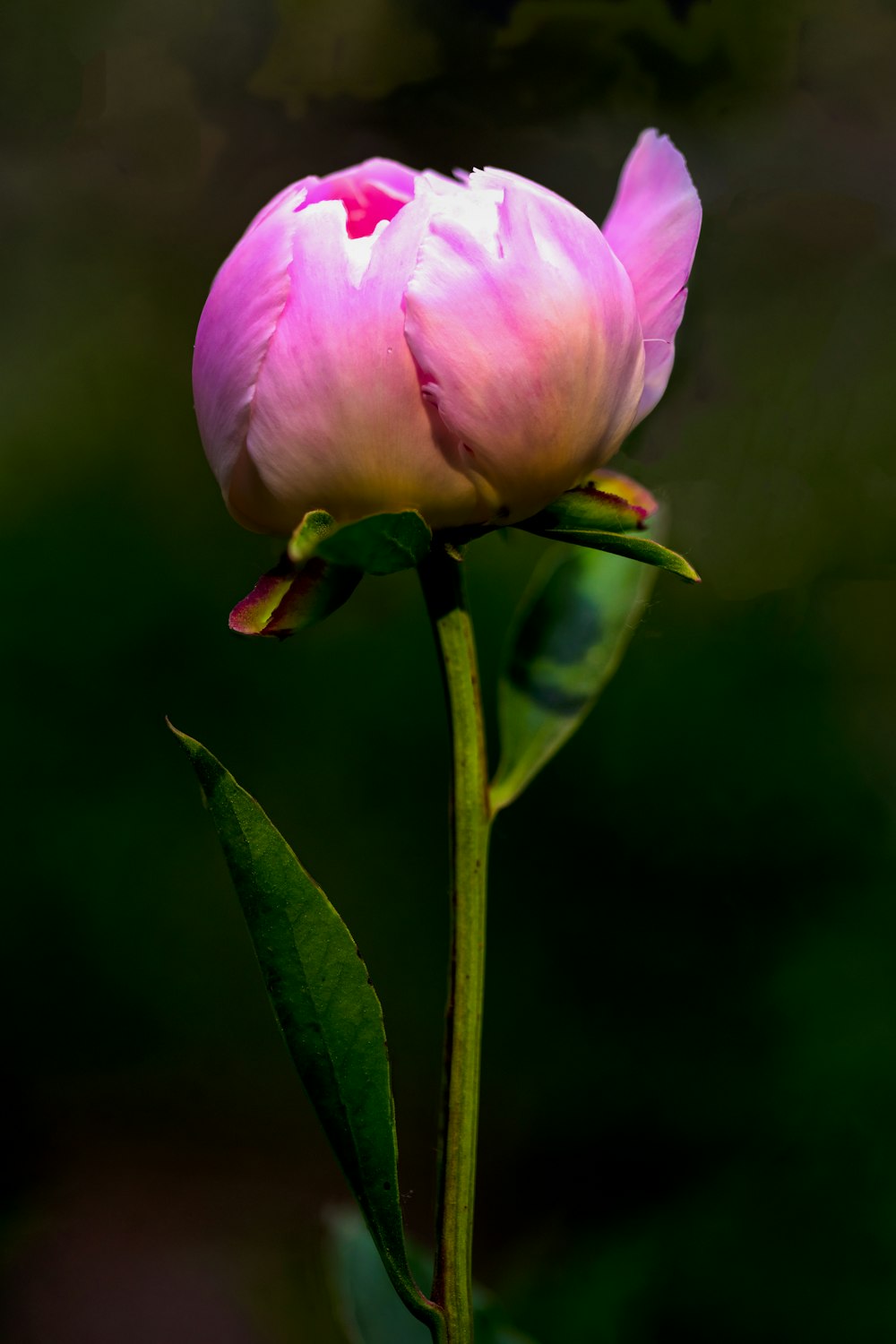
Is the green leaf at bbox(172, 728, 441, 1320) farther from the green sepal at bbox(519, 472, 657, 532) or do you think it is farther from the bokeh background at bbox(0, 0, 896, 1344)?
the bokeh background at bbox(0, 0, 896, 1344)

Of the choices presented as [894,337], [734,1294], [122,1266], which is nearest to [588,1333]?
[734,1294]

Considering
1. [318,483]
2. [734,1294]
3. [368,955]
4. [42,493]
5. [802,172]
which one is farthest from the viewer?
[42,493]

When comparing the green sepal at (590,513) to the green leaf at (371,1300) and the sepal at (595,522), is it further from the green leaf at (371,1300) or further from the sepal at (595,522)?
the green leaf at (371,1300)

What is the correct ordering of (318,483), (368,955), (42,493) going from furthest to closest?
(42,493), (368,955), (318,483)

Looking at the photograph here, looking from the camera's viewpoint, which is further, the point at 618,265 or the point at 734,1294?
the point at 734,1294

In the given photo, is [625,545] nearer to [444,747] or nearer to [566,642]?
[566,642]

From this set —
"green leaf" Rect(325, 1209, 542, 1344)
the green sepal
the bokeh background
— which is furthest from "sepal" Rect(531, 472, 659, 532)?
the bokeh background

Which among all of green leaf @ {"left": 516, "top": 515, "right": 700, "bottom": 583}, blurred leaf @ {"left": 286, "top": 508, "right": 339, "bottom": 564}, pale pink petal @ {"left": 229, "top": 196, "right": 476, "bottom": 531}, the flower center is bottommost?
green leaf @ {"left": 516, "top": 515, "right": 700, "bottom": 583}

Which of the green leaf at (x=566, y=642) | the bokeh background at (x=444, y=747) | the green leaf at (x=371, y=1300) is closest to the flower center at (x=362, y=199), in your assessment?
the green leaf at (x=566, y=642)

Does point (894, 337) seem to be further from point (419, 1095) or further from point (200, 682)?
point (419, 1095)
